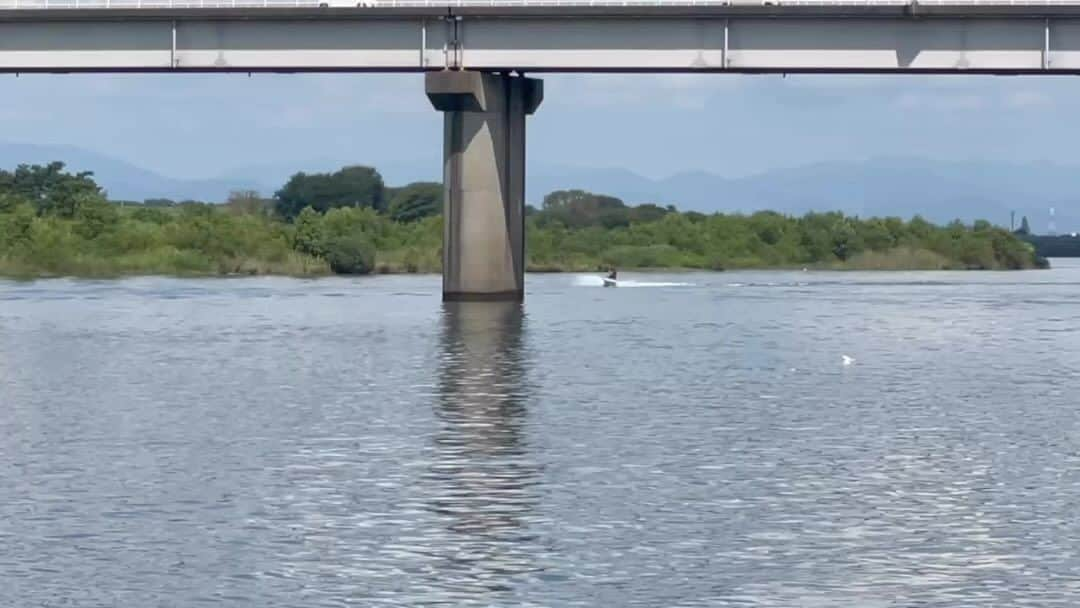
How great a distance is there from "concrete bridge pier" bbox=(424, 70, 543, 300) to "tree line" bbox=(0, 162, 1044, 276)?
2148 inches

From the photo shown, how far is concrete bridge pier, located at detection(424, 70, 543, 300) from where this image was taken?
269 feet

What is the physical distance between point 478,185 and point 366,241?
2434 inches

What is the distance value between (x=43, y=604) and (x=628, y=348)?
125ft

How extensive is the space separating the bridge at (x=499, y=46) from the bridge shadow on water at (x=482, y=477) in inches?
1081

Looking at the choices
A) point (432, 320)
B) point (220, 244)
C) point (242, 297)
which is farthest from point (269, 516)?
point (220, 244)

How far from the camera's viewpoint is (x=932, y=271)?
172 meters

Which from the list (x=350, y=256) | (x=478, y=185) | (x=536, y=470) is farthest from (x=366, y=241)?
(x=536, y=470)

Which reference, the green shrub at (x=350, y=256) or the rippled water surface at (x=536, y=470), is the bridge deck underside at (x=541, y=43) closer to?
the rippled water surface at (x=536, y=470)

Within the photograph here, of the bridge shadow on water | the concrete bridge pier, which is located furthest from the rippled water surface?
the concrete bridge pier

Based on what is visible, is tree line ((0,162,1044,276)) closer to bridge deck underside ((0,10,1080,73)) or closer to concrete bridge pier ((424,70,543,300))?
bridge deck underside ((0,10,1080,73))

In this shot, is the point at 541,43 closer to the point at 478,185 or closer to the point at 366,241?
the point at 478,185

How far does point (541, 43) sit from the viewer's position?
81.4 meters

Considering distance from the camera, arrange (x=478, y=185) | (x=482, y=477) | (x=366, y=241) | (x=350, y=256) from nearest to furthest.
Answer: (x=482, y=477) < (x=478, y=185) < (x=350, y=256) < (x=366, y=241)

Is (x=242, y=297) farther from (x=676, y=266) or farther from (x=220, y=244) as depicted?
(x=676, y=266)
